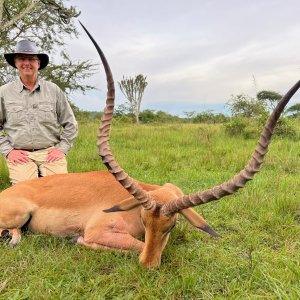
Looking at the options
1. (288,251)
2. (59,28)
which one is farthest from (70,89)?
(288,251)

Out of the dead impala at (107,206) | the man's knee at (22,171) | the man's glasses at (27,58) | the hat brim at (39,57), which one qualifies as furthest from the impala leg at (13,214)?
the hat brim at (39,57)

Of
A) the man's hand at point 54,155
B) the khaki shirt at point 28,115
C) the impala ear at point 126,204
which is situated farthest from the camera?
the man's hand at point 54,155

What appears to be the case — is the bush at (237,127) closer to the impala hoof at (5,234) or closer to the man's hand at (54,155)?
the man's hand at (54,155)

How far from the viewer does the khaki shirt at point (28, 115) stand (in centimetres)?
546

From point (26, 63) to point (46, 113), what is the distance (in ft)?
2.39

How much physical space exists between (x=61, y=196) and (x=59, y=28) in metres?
15.8

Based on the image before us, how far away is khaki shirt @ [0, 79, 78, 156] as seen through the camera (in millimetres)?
5465

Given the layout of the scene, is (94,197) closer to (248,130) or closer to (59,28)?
(248,130)

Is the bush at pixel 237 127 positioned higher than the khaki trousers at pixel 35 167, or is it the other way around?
the bush at pixel 237 127

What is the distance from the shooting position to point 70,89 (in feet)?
62.8

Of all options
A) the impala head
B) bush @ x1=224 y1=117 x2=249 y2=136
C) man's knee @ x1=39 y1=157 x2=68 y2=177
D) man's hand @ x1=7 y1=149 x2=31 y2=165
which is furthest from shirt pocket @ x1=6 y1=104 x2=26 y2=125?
bush @ x1=224 y1=117 x2=249 y2=136

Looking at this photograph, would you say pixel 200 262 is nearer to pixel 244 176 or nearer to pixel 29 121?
pixel 244 176

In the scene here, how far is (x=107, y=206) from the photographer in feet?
14.0

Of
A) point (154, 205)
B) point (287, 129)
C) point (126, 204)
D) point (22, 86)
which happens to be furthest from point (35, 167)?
point (287, 129)
